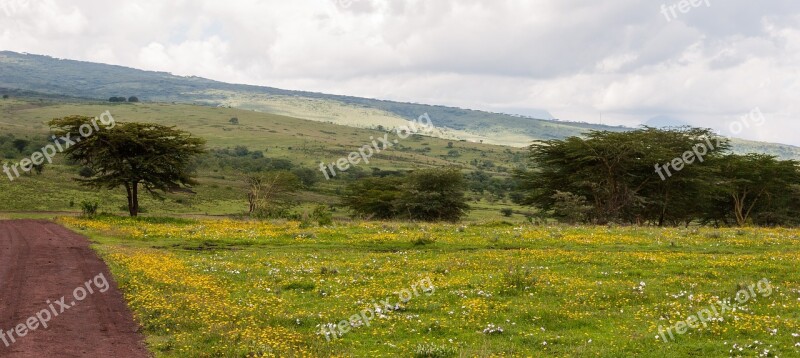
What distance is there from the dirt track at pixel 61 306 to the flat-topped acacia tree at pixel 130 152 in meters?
16.9

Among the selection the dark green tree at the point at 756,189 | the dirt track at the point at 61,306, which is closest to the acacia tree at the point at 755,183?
the dark green tree at the point at 756,189

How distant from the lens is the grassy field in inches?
503

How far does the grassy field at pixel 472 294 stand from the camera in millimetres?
12773

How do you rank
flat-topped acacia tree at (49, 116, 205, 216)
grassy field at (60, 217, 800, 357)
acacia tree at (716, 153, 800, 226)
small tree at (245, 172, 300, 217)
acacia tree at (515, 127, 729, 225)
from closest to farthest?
1. grassy field at (60, 217, 800, 357)
2. flat-topped acacia tree at (49, 116, 205, 216)
3. acacia tree at (515, 127, 729, 225)
4. acacia tree at (716, 153, 800, 226)
5. small tree at (245, 172, 300, 217)

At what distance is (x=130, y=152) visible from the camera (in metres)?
45.7

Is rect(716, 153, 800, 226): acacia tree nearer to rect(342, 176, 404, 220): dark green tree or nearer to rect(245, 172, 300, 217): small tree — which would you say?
rect(342, 176, 404, 220): dark green tree

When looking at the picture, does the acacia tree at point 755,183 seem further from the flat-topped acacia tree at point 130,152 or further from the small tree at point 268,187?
the small tree at point 268,187

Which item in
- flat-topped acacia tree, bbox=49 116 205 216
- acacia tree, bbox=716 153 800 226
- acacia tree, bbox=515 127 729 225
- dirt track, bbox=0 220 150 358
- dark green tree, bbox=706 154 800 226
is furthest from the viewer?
dark green tree, bbox=706 154 800 226

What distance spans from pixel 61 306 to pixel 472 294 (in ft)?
40.7

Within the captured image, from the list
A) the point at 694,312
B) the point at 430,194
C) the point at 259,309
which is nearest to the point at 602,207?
the point at 430,194

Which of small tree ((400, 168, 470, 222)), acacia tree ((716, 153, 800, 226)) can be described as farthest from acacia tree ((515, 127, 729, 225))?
small tree ((400, 168, 470, 222))

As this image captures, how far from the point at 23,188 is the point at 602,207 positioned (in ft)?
240

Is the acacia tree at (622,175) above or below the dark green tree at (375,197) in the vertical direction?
above

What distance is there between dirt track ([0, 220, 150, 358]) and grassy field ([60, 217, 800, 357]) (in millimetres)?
641
